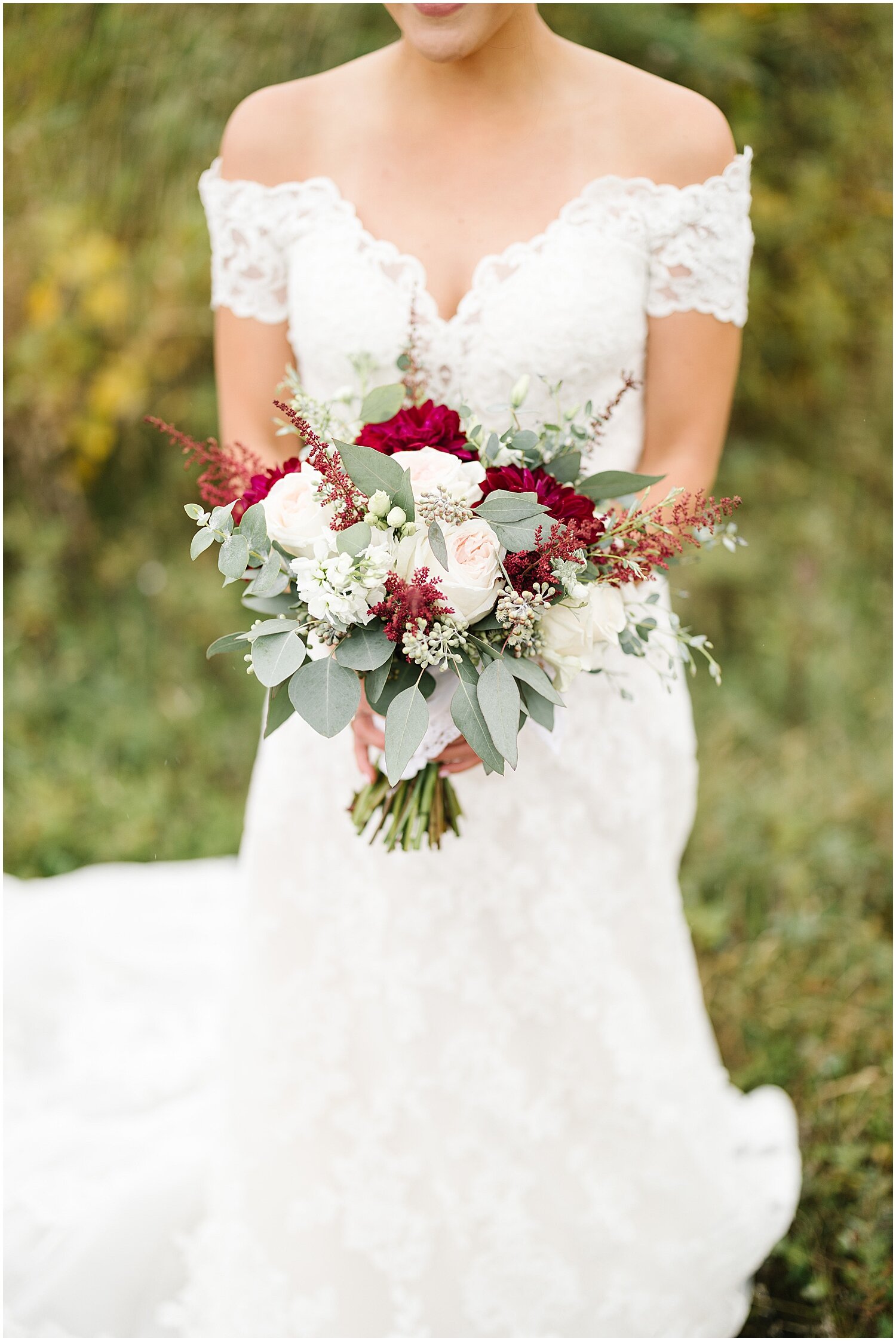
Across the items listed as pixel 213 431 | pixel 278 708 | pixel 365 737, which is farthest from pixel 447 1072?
pixel 213 431

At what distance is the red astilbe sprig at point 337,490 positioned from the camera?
135 centimetres

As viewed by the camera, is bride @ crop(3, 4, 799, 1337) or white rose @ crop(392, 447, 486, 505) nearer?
white rose @ crop(392, 447, 486, 505)

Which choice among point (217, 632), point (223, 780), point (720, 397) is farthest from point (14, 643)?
point (720, 397)

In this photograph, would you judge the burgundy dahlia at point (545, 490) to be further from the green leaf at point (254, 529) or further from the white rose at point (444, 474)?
the green leaf at point (254, 529)

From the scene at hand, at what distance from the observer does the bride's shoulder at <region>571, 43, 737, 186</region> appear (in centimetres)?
181

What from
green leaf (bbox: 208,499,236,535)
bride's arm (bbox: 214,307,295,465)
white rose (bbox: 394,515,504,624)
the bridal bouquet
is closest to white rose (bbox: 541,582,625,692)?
the bridal bouquet

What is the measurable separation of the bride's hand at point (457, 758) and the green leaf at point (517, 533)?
1.39ft

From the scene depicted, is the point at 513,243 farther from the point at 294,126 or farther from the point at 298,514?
the point at 298,514

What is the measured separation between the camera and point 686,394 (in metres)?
1.90

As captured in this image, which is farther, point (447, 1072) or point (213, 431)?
point (213, 431)

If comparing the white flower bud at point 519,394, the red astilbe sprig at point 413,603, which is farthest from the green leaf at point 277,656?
the white flower bud at point 519,394

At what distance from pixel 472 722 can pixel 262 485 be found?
0.45 metres

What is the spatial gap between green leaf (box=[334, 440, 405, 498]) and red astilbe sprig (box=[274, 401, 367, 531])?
0.05ft

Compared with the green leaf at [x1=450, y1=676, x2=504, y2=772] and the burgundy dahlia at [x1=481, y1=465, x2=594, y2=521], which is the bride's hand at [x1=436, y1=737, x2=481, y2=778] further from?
the burgundy dahlia at [x1=481, y1=465, x2=594, y2=521]
